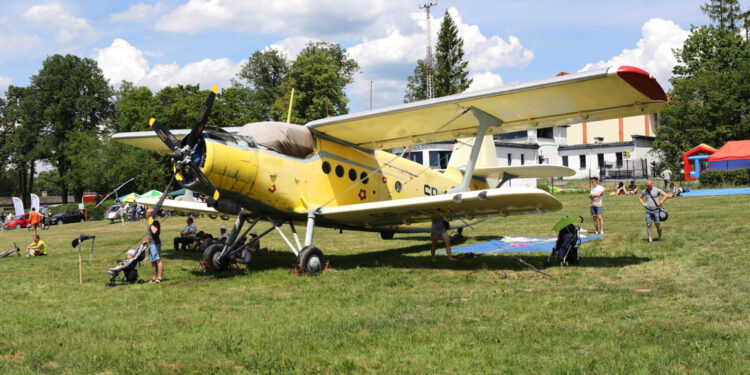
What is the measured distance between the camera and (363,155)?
527 inches

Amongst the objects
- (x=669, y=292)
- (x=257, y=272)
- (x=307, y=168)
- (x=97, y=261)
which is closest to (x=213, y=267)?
(x=257, y=272)

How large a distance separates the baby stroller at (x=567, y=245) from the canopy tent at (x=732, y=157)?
35561mm

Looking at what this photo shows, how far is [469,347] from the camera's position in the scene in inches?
209

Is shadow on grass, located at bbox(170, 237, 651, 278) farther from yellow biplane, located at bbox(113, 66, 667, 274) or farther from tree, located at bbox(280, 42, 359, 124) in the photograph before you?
tree, located at bbox(280, 42, 359, 124)

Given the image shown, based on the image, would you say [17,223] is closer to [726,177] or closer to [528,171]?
[528,171]

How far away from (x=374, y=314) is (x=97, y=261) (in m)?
10.9

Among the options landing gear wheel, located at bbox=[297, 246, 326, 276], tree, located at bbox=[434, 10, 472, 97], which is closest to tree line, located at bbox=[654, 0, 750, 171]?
tree, located at bbox=[434, 10, 472, 97]

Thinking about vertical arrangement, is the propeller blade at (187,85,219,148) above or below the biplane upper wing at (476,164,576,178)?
above

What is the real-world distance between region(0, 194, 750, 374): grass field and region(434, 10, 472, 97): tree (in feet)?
155

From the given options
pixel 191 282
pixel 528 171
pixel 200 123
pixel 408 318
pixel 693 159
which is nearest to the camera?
pixel 408 318

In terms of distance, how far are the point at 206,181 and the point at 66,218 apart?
4411cm

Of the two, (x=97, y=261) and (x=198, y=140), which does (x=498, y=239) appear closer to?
(x=198, y=140)

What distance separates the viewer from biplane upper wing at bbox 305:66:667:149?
959 centimetres

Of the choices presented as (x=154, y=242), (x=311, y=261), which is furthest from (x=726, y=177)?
(x=154, y=242)
